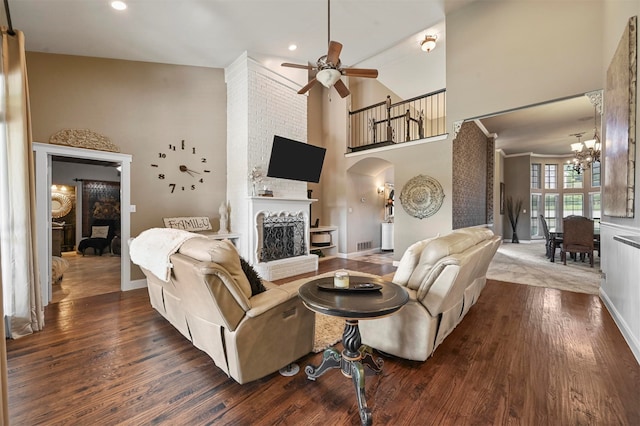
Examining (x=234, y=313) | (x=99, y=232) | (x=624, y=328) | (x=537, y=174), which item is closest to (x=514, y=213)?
(x=537, y=174)

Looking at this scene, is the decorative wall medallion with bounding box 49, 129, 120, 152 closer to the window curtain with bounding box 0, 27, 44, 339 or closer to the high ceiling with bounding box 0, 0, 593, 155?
the high ceiling with bounding box 0, 0, 593, 155

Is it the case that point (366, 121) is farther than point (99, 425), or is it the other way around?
point (366, 121)

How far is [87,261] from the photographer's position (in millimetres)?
6254

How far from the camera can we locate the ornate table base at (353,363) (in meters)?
1.53

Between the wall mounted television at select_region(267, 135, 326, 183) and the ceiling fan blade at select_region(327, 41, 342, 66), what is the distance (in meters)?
1.98

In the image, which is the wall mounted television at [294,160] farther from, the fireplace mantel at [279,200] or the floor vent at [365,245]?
the floor vent at [365,245]

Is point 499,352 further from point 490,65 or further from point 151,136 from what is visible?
point 151,136

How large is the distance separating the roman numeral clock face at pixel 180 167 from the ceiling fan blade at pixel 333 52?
3.02 m

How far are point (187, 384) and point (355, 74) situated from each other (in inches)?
139

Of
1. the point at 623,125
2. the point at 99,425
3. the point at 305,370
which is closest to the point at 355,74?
the point at 623,125

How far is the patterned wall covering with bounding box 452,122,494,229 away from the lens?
5.27 metres

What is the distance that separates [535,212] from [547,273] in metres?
6.64

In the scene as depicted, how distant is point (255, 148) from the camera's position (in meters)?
4.79

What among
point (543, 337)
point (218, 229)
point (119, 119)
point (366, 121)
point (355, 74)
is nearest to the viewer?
point (543, 337)
